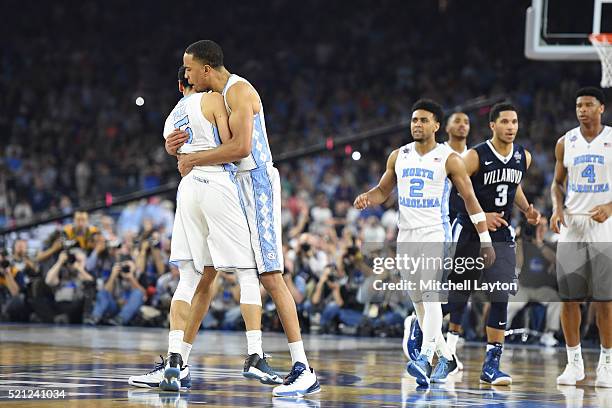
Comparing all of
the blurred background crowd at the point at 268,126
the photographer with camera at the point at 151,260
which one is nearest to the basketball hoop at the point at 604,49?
the blurred background crowd at the point at 268,126

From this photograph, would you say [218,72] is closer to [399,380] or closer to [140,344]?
[399,380]

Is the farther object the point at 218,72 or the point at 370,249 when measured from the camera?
the point at 370,249

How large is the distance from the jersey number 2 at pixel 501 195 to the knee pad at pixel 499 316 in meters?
0.87

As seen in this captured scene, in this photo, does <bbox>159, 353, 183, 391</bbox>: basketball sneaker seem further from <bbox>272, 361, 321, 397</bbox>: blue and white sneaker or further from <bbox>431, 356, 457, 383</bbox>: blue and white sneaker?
<bbox>431, 356, 457, 383</bbox>: blue and white sneaker

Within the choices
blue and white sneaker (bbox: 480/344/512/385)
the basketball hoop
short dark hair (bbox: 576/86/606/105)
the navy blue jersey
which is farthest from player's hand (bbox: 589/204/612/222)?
the basketball hoop

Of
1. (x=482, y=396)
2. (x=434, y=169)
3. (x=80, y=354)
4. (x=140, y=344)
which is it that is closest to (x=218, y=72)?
(x=434, y=169)

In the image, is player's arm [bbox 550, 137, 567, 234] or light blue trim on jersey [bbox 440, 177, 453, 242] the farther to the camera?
player's arm [bbox 550, 137, 567, 234]

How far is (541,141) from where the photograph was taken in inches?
818

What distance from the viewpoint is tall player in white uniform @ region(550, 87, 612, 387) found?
373 inches

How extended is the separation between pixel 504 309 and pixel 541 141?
1189cm

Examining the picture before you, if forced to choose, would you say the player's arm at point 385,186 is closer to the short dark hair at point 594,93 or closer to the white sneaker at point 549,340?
the short dark hair at point 594,93

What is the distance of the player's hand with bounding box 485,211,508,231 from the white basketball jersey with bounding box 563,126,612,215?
0.65 meters

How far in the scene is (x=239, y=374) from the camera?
9.17 meters

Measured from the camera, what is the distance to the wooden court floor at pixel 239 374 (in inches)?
288
